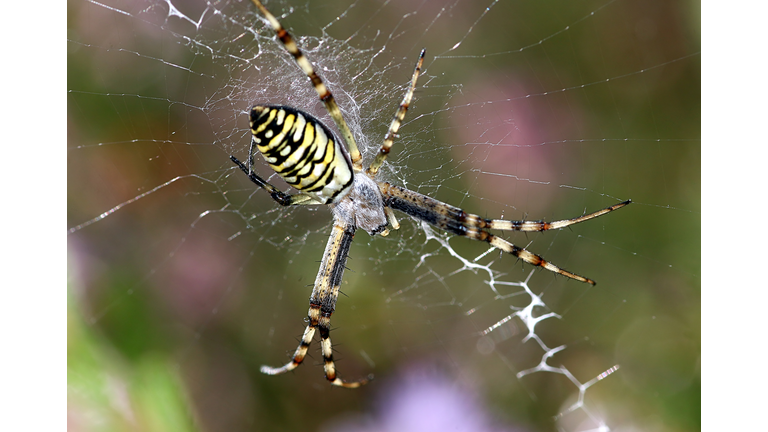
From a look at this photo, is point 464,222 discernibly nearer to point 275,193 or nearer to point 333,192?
point 333,192

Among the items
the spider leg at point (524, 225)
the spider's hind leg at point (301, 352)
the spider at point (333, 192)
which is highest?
the spider at point (333, 192)

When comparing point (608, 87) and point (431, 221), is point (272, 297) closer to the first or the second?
point (431, 221)

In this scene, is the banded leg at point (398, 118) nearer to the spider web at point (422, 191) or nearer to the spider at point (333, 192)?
the spider at point (333, 192)

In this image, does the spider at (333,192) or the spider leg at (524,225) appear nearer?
the spider at (333,192)

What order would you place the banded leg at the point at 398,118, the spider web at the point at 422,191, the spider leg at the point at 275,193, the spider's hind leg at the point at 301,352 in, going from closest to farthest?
the banded leg at the point at 398,118 < the spider leg at the point at 275,193 < the spider web at the point at 422,191 < the spider's hind leg at the point at 301,352

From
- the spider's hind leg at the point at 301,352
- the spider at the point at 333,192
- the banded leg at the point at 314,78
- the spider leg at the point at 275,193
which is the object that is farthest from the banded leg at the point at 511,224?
the spider's hind leg at the point at 301,352

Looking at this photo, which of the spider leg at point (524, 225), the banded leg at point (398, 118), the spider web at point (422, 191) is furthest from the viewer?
the spider web at point (422, 191)

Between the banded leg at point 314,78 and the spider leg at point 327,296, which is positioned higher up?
the banded leg at point 314,78

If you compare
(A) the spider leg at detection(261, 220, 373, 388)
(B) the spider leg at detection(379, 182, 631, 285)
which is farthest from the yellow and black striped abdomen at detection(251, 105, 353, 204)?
(A) the spider leg at detection(261, 220, 373, 388)

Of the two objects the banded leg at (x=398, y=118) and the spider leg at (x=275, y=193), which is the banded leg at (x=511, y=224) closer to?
the banded leg at (x=398, y=118)

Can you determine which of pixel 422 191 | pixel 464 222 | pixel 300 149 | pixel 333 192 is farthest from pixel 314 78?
pixel 422 191
